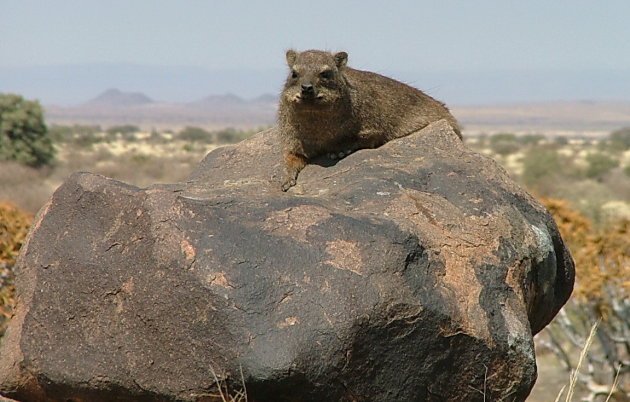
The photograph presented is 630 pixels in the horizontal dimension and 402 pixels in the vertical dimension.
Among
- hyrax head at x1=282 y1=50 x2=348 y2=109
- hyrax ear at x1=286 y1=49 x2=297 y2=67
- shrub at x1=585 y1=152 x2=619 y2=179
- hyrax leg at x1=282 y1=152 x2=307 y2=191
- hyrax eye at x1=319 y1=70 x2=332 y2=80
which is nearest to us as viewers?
hyrax leg at x1=282 y1=152 x2=307 y2=191

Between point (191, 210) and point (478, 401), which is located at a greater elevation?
point (191, 210)

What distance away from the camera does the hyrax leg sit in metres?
7.99

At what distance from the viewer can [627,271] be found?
12.7 metres

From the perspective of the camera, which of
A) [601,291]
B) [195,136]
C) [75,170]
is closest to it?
[601,291]

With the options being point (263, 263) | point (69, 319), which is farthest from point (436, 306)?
point (69, 319)

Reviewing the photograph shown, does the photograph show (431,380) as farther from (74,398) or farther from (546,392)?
(546,392)

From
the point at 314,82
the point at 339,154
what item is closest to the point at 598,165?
the point at 339,154

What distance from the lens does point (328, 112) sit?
27.8 feet

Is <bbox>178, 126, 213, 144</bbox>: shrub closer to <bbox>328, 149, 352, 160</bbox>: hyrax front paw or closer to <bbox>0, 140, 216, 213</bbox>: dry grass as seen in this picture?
<bbox>0, 140, 216, 213</bbox>: dry grass

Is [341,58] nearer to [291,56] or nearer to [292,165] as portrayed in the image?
[291,56]

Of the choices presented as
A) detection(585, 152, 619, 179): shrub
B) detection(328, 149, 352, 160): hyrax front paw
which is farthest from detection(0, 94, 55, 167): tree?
detection(328, 149, 352, 160): hyrax front paw

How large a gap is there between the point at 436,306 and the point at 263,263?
118cm

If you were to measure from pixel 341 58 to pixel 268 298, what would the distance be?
3868 mm

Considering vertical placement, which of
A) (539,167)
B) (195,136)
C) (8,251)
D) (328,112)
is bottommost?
(195,136)
